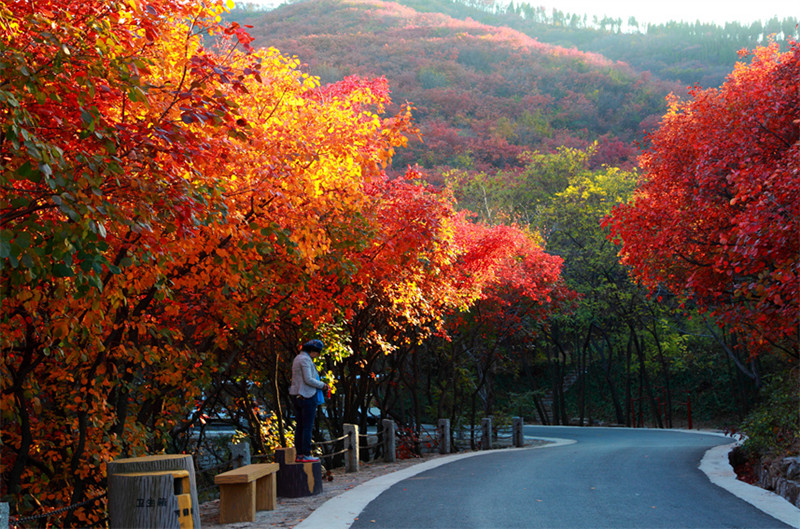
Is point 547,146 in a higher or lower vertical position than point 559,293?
higher

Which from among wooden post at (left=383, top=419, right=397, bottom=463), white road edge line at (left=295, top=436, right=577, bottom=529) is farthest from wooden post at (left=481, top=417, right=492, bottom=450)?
white road edge line at (left=295, top=436, right=577, bottom=529)

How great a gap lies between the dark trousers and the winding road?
89 centimetres

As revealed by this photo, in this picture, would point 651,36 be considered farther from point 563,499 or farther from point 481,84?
point 563,499

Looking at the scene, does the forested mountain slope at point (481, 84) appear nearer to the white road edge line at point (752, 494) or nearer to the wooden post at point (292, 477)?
the white road edge line at point (752, 494)

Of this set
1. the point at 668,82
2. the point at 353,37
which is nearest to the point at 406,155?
the point at 668,82

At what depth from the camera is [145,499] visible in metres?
5.36

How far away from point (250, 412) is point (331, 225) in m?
4.91

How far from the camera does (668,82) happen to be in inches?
2308

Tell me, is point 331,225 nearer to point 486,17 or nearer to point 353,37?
point 353,37

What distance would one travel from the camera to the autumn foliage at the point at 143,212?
4199mm

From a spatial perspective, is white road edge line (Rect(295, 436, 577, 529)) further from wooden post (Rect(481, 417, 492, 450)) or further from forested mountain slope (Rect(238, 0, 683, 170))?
forested mountain slope (Rect(238, 0, 683, 170))

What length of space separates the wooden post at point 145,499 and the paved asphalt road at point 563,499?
1737 millimetres

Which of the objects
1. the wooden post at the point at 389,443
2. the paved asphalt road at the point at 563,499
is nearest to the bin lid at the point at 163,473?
the paved asphalt road at the point at 563,499

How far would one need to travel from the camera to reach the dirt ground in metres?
6.90
